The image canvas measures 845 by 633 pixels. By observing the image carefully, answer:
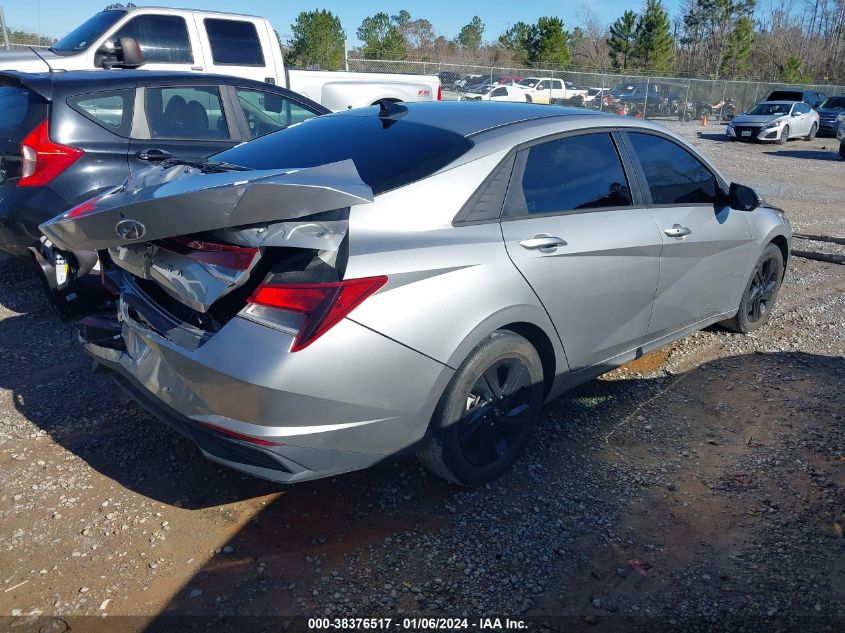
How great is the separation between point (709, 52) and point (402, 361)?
217ft

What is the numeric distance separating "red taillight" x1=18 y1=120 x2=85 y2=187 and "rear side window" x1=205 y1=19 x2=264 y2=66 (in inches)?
210

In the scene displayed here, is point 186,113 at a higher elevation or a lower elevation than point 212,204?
higher

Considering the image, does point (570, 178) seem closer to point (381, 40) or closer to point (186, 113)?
point (186, 113)

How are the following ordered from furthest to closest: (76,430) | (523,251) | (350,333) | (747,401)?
(747,401) < (76,430) < (523,251) < (350,333)

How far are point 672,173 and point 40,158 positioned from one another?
4.18 m

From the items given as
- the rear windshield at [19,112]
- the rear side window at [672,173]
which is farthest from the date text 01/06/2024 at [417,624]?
the rear windshield at [19,112]

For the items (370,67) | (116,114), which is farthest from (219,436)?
(370,67)

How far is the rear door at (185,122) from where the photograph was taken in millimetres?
5523

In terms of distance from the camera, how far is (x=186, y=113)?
588cm

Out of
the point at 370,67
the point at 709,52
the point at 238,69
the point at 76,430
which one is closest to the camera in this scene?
the point at 76,430

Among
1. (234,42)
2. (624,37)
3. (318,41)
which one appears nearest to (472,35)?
(624,37)

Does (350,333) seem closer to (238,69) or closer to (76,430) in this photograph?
(76,430)

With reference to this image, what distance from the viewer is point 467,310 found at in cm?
290

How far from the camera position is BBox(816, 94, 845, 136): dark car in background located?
26531 mm
